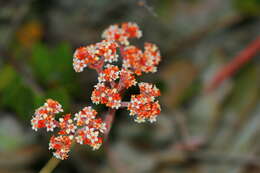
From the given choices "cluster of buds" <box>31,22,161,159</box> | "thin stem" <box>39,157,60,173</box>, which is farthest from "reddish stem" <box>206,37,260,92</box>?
"thin stem" <box>39,157,60,173</box>

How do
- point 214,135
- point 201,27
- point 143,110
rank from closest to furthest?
point 143,110, point 214,135, point 201,27

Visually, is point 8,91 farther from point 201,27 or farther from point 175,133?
point 201,27

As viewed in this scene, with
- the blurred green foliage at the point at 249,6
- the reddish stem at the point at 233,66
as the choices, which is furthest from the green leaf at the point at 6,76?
the blurred green foliage at the point at 249,6

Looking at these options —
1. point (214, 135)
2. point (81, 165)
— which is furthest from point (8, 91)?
point (214, 135)

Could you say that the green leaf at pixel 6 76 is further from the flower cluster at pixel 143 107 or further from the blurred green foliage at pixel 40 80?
the flower cluster at pixel 143 107

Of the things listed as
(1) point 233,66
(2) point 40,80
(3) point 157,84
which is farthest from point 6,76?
(1) point 233,66

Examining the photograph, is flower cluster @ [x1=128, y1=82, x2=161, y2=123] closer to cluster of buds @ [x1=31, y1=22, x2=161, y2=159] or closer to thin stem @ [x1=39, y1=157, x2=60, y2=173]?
cluster of buds @ [x1=31, y1=22, x2=161, y2=159]

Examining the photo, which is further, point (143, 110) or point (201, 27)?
point (201, 27)
